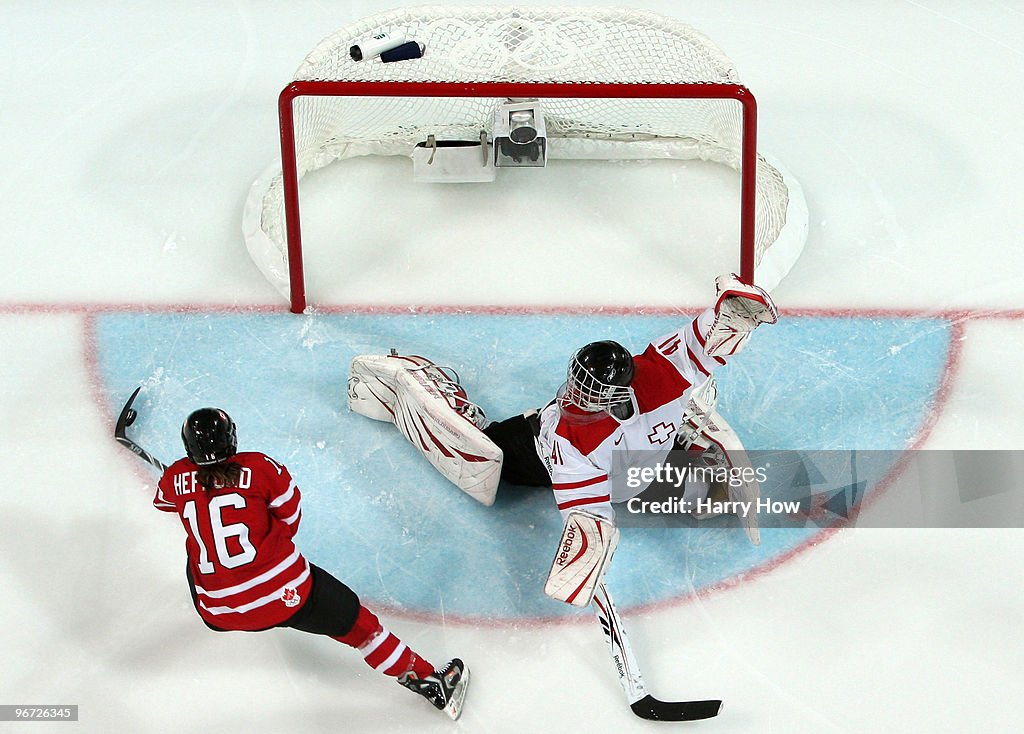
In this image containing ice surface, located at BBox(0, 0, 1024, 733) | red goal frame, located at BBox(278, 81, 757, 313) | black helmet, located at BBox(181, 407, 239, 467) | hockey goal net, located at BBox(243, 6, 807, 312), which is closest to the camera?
black helmet, located at BBox(181, 407, 239, 467)

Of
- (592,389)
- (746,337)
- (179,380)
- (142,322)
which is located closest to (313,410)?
(179,380)

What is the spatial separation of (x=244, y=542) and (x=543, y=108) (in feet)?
8.11

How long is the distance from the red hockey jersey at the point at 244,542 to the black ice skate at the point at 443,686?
1.24ft

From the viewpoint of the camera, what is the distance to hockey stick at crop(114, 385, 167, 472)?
3.84 meters

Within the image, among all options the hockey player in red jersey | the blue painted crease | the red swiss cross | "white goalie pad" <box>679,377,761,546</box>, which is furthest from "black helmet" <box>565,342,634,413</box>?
the hockey player in red jersey

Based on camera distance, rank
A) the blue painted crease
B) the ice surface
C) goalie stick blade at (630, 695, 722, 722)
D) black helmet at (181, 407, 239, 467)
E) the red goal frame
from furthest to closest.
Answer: the red goal frame
the blue painted crease
the ice surface
goalie stick blade at (630, 695, 722, 722)
black helmet at (181, 407, 239, 467)

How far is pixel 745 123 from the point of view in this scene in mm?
Answer: 4102

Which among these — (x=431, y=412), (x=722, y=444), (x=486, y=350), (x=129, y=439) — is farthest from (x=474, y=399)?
(x=129, y=439)

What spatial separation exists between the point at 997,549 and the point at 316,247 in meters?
2.46

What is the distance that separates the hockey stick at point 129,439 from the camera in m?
3.84

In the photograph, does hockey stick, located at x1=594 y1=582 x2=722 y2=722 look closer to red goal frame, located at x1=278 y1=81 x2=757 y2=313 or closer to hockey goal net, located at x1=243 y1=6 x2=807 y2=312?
hockey goal net, located at x1=243 y1=6 x2=807 y2=312

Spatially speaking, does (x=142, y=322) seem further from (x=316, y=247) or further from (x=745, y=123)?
(x=745, y=123)

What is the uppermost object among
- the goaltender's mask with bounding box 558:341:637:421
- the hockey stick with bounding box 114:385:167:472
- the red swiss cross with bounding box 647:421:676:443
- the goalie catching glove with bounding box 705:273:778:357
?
the goalie catching glove with bounding box 705:273:778:357

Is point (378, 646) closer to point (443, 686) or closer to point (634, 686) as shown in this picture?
point (443, 686)
